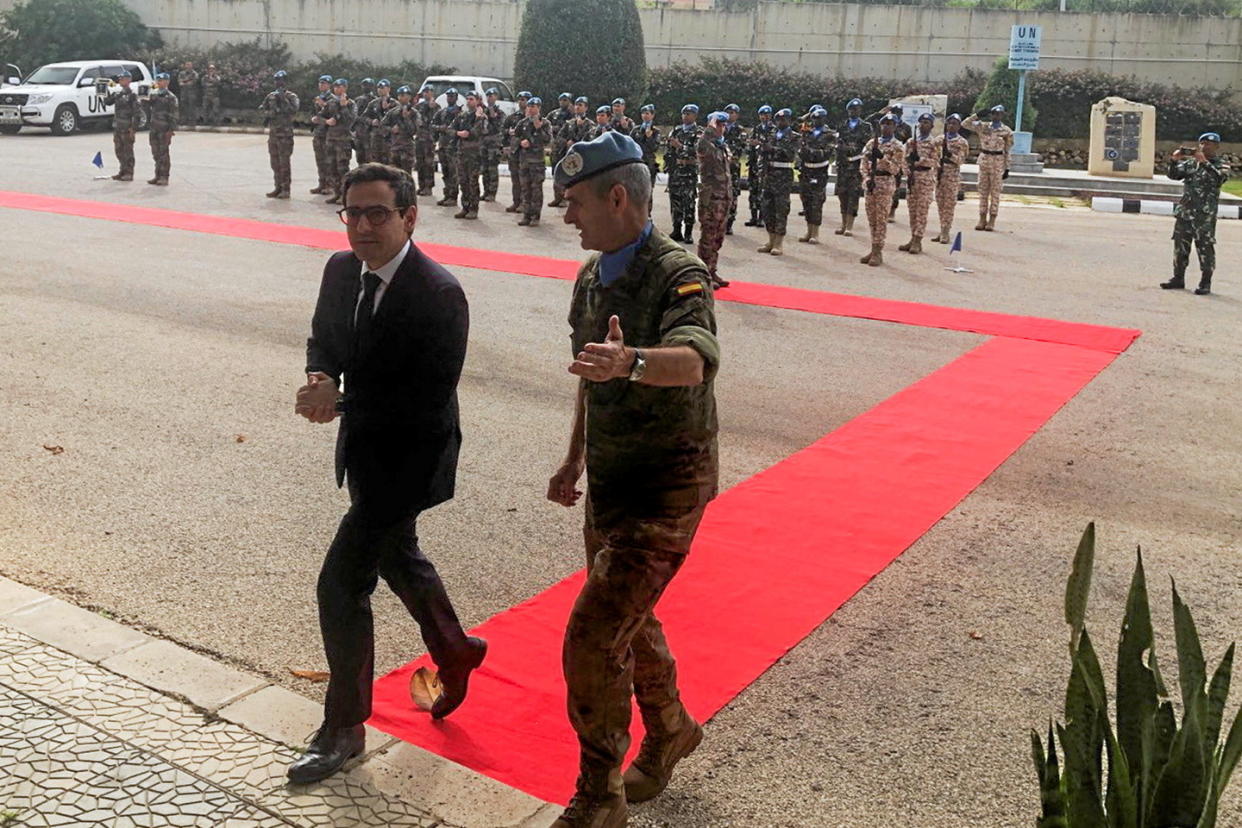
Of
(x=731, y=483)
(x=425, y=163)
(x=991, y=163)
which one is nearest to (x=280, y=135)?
(x=425, y=163)

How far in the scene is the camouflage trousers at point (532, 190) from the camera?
60.6 feet

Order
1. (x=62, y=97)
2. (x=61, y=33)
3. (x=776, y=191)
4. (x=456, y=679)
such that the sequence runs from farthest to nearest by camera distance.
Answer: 1. (x=61, y=33)
2. (x=62, y=97)
3. (x=776, y=191)
4. (x=456, y=679)

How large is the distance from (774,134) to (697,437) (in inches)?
570

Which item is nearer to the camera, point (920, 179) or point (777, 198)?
point (777, 198)

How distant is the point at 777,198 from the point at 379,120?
26.8ft

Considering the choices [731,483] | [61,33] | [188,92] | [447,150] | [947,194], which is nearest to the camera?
[731,483]

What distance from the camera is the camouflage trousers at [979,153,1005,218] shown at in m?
19.1

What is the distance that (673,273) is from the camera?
3.65 m

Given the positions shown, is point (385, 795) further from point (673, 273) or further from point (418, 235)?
point (418, 235)

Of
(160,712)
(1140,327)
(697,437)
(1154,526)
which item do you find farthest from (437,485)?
(1140,327)

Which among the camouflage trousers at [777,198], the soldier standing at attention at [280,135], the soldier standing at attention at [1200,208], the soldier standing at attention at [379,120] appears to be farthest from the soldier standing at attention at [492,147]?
the soldier standing at attention at [1200,208]

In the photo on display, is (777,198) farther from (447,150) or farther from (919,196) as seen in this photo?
(447,150)

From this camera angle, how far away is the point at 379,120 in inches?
845

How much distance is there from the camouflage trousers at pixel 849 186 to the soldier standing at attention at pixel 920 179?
56.8 inches
